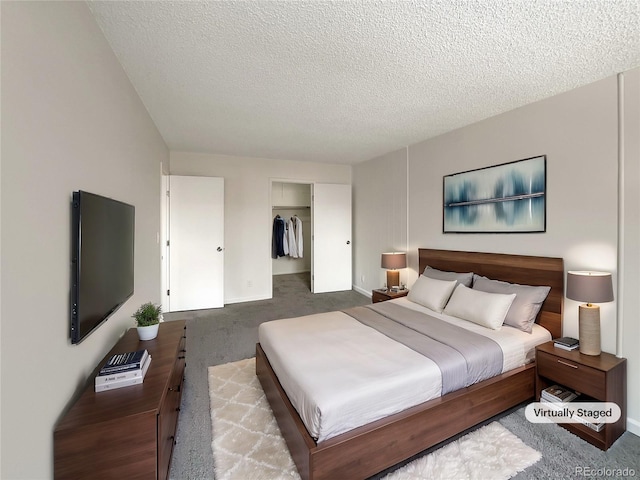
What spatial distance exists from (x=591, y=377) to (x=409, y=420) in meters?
1.30

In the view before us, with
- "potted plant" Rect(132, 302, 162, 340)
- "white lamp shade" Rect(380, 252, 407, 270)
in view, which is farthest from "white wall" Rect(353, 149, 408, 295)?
"potted plant" Rect(132, 302, 162, 340)

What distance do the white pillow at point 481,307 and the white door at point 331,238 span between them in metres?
2.95

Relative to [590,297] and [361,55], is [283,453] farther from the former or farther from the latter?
[361,55]

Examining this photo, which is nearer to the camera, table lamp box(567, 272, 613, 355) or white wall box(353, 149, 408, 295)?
table lamp box(567, 272, 613, 355)

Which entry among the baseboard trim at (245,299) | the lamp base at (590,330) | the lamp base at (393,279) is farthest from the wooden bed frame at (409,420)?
the baseboard trim at (245,299)

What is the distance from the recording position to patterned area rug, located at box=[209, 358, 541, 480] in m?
1.54

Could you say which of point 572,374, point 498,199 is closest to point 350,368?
point 572,374

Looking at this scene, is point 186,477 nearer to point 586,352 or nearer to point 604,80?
point 586,352

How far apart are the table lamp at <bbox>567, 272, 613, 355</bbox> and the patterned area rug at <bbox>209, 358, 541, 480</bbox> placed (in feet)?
2.83

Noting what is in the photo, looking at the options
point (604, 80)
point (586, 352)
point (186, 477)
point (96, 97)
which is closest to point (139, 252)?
point (96, 97)

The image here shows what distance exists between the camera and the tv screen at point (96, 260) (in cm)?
124

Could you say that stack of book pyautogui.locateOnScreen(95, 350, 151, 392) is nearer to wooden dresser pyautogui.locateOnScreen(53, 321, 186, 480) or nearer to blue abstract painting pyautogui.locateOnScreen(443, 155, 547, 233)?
wooden dresser pyautogui.locateOnScreen(53, 321, 186, 480)

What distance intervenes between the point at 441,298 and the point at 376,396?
5.43ft

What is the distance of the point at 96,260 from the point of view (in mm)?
1443
